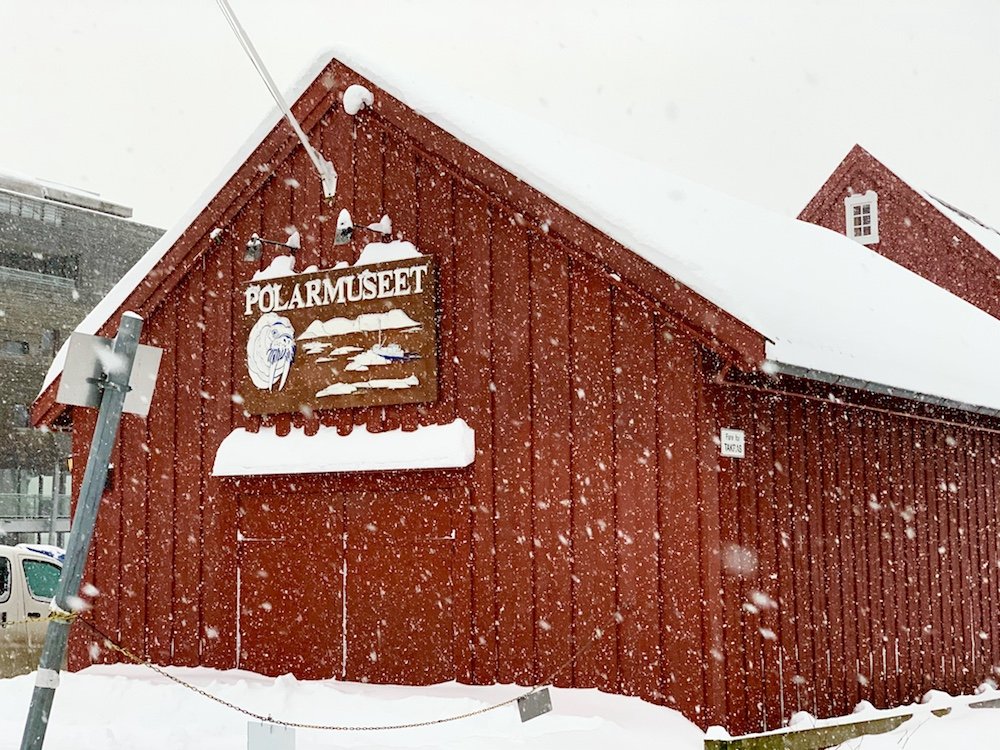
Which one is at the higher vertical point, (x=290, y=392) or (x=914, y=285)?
(x=914, y=285)

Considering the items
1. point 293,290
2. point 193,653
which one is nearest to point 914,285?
point 293,290

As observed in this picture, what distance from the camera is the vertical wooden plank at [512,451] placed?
1076cm

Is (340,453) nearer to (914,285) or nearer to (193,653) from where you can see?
(193,653)

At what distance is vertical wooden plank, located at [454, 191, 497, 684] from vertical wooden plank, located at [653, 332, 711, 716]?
5.48 ft

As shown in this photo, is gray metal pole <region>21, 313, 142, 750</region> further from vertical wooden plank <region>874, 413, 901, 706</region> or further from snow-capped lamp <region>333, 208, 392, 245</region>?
vertical wooden plank <region>874, 413, 901, 706</region>

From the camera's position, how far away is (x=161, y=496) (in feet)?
43.2

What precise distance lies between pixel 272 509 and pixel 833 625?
17.5ft

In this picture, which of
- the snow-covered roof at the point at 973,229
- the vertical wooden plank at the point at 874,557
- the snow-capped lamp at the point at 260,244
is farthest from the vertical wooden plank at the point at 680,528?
the snow-covered roof at the point at 973,229

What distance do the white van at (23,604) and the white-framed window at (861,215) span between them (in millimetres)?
17129

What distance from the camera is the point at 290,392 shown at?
12.3 meters

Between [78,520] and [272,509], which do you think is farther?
[272,509]

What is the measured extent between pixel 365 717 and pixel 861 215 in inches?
733

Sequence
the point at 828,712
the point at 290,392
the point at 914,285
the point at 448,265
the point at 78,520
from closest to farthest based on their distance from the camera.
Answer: the point at 78,520 < the point at 828,712 < the point at 448,265 < the point at 290,392 < the point at 914,285

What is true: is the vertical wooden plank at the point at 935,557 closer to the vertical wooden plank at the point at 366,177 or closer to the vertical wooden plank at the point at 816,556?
the vertical wooden plank at the point at 816,556
